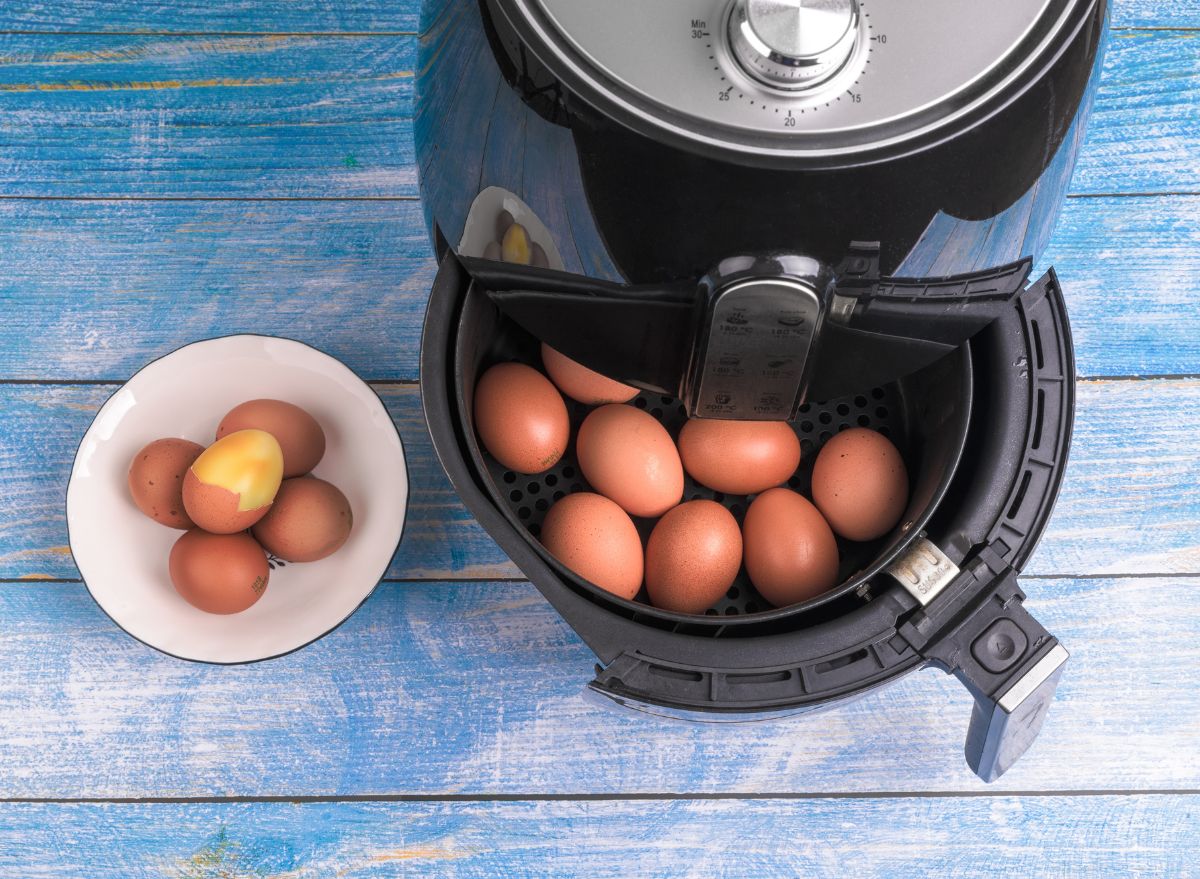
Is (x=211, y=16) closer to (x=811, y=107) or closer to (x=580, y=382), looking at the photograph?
(x=580, y=382)

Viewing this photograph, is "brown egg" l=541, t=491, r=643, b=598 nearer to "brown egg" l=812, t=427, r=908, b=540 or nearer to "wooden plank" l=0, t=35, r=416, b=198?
"brown egg" l=812, t=427, r=908, b=540

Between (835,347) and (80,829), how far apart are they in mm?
628

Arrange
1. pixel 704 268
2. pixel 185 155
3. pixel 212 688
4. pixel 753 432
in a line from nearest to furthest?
pixel 704 268
pixel 753 432
pixel 212 688
pixel 185 155

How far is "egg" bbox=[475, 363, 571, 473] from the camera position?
2.01 ft

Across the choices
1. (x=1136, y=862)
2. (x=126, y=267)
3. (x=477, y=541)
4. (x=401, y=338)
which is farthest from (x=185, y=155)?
(x=1136, y=862)

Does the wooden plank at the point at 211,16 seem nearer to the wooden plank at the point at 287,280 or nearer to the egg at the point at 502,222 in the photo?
the wooden plank at the point at 287,280

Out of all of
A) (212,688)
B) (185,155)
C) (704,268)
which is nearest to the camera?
(704,268)

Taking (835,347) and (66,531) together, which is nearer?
(835,347)

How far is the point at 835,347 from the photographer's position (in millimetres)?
465

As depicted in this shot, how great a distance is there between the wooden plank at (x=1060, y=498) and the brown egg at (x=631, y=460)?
0.15 meters

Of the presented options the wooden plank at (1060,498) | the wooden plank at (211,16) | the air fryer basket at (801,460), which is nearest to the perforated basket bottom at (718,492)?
the air fryer basket at (801,460)

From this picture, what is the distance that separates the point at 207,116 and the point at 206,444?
0.96 feet

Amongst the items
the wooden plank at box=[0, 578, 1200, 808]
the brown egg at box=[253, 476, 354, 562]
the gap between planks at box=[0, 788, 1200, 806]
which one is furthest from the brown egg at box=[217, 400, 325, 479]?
the gap between planks at box=[0, 788, 1200, 806]

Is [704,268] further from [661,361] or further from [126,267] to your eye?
[126,267]
